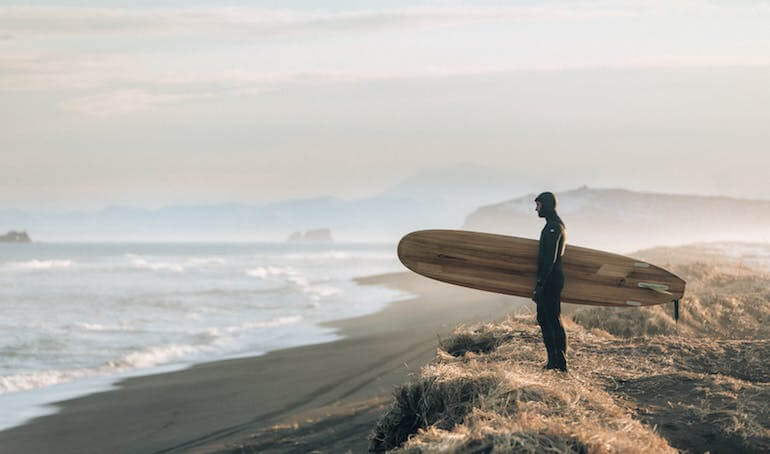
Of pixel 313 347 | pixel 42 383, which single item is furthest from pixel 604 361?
pixel 42 383

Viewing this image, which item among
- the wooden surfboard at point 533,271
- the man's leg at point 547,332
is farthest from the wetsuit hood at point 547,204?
the wooden surfboard at point 533,271

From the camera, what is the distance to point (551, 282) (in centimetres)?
683

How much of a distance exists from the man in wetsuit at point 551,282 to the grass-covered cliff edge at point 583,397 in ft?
0.82

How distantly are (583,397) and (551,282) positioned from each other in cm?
151

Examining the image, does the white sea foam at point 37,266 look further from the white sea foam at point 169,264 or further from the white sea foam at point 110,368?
the white sea foam at point 110,368

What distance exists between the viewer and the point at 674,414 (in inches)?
218

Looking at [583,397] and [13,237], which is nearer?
[583,397]

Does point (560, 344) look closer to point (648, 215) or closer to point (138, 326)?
point (138, 326)

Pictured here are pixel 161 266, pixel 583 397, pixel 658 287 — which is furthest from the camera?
pixel 161 266

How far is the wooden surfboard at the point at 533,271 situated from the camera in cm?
790

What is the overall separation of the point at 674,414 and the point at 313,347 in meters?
10.2

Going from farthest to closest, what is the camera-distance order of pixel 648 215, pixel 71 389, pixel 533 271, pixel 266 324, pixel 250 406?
1. pixel 648 215
2. pixel 266 324
3. pixel 71 389
4. pixel 250 406
5. pixel 533 271

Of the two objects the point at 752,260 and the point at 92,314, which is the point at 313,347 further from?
the point at 752,260

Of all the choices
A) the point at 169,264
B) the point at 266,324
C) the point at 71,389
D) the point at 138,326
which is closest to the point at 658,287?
the point at 71,389
